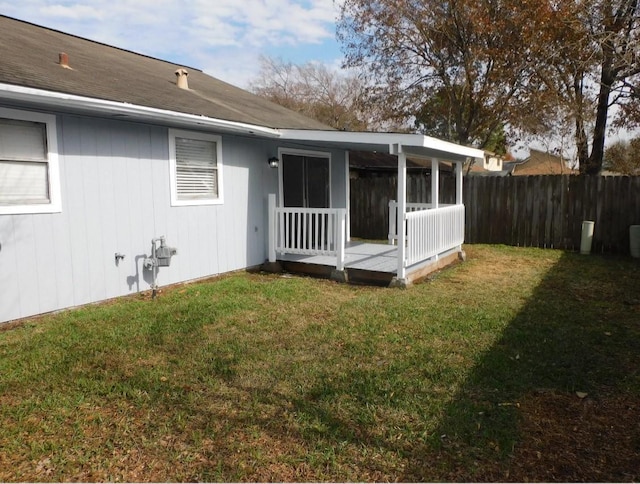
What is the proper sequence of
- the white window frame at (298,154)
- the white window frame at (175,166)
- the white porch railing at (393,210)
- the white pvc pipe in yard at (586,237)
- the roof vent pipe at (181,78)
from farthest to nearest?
the white pvc pipe in yard at (586,237), the white porch railing at (393,210), the white window frame at (298,154), the roof vent pipe at (181,78), the white window frame at (175,166)

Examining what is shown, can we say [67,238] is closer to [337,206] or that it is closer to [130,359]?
[130,359]

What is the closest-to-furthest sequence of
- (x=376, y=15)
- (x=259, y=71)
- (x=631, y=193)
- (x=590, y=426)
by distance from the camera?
(x=590, y=426) < (x=631, y=193) < (x=376, y=15) < (x=259, y=71)

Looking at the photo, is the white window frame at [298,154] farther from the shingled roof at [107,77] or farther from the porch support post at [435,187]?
the porch support post at [435,187]

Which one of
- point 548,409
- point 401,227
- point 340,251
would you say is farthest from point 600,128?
point 548,409

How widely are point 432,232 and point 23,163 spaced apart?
19.7ft

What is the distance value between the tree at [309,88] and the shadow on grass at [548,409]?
27.3 meters

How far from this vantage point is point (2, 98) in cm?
476

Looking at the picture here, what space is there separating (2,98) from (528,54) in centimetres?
1606

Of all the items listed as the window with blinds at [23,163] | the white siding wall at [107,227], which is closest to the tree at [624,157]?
the white siding wall at [107,227]

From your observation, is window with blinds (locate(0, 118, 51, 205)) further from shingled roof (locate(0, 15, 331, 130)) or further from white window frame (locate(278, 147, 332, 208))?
white window frame (locate(278, 147, 332, 208))

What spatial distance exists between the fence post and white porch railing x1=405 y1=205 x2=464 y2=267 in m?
2.43

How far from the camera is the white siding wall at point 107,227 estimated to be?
5258mm

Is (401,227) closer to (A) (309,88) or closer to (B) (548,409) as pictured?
(B) (548,409)

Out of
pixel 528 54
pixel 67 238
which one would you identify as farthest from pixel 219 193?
pixel 528 54
